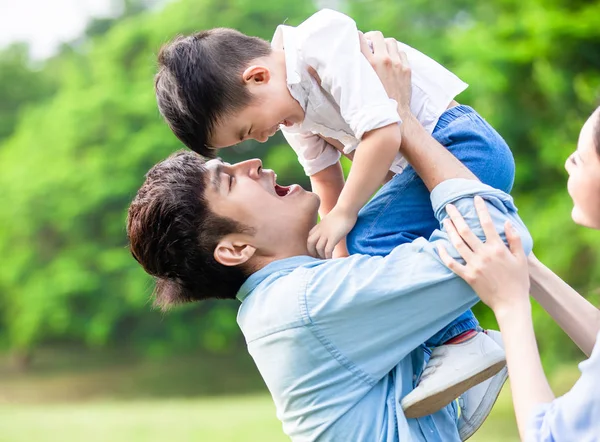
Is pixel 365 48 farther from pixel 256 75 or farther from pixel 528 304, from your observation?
pixel 528 304

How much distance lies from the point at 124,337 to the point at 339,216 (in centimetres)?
1001

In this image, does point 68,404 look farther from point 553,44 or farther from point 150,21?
point 553,44

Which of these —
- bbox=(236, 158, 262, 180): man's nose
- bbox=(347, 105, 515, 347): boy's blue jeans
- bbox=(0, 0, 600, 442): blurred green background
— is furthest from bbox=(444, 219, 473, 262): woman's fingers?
bbox=(0, 0, 600, 442): blurred green background

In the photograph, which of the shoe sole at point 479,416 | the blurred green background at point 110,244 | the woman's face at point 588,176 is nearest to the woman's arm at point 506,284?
the woman's face at point 588,176

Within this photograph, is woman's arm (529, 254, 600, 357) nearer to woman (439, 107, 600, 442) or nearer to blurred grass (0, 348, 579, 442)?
woman (439, 107, 600, 442)

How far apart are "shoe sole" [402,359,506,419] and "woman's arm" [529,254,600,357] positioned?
132 millimetres

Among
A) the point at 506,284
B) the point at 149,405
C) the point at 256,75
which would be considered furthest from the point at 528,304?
the point at 149,405

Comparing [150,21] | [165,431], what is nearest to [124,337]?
[165,431]

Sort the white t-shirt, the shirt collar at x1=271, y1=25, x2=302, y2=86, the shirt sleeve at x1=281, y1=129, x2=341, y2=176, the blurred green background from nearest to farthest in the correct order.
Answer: the white t-shirt
the shirt collar at x1=271, y1=25, x2=302, y2=86
the shirt sleeve at x1=281, y1=129, x2=341, y2=176
the blurred green background

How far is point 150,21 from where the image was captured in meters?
11.3

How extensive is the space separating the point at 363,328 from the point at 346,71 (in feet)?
1.48

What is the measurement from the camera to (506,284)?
1282 millimetres

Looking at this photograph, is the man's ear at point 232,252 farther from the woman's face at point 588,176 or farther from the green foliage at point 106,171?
the green foliage at point 106,171

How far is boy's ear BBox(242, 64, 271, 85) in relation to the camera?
5.19ft
